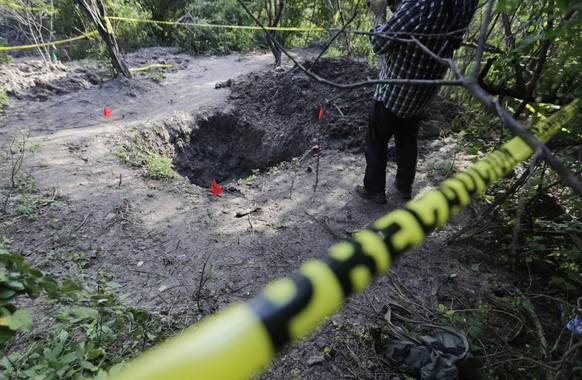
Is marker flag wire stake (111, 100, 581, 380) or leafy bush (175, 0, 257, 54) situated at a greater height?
leafy bush (175, 0, 257, 54)

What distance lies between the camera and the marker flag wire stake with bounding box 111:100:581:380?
487mm

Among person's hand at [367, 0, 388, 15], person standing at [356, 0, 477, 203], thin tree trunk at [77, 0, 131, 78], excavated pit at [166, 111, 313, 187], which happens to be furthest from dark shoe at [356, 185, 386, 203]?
thin tree trunk at [77, 0, 131, 78]

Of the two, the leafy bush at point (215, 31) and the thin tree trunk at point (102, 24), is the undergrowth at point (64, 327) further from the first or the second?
the leafy bush at point (215, 31)

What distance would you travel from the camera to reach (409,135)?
Result: 2.88 metres

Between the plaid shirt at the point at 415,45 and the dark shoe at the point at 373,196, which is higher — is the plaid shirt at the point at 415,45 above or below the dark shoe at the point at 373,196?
above

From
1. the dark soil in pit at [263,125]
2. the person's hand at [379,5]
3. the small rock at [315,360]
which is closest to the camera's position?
the small rock at [315,360]

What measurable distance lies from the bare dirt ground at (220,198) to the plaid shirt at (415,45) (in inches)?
30.2

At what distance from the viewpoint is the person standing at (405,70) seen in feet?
7.14

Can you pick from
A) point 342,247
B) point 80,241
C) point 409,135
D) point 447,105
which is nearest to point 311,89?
point 447,105

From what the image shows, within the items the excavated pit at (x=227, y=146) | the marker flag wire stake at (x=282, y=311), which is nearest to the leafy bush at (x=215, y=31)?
the excavated pit at (x=227, y=146)

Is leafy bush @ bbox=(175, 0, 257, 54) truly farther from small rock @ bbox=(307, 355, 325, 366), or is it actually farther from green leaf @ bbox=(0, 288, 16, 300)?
green leaf @ bbox=(0, 288, 16, 300)

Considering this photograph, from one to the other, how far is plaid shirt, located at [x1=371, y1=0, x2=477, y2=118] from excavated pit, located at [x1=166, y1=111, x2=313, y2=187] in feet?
7.80

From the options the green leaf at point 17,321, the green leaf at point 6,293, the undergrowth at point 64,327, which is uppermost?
the green leaf at point 6,293

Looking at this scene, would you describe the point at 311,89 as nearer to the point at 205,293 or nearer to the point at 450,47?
the point at 450,47
